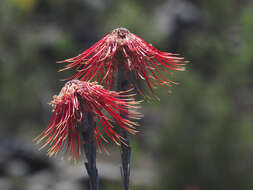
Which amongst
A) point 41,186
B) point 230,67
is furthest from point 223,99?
point 41,186

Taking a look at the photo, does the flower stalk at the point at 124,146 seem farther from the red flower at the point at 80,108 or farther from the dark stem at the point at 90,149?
the dark stem at the point at 90,149

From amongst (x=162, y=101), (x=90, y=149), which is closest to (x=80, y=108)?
(x=90, y=149)

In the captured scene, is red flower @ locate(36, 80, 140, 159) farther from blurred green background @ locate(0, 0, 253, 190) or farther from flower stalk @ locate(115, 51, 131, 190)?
blurred green background @ locate(0, 0, 253, 190)

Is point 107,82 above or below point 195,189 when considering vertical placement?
above

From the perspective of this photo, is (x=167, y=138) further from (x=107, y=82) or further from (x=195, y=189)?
(x=107, y=82)

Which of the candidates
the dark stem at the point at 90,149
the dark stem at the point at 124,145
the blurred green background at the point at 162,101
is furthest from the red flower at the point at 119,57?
the blurred green background at the point at 162,101

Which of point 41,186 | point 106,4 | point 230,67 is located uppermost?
point 106,4
